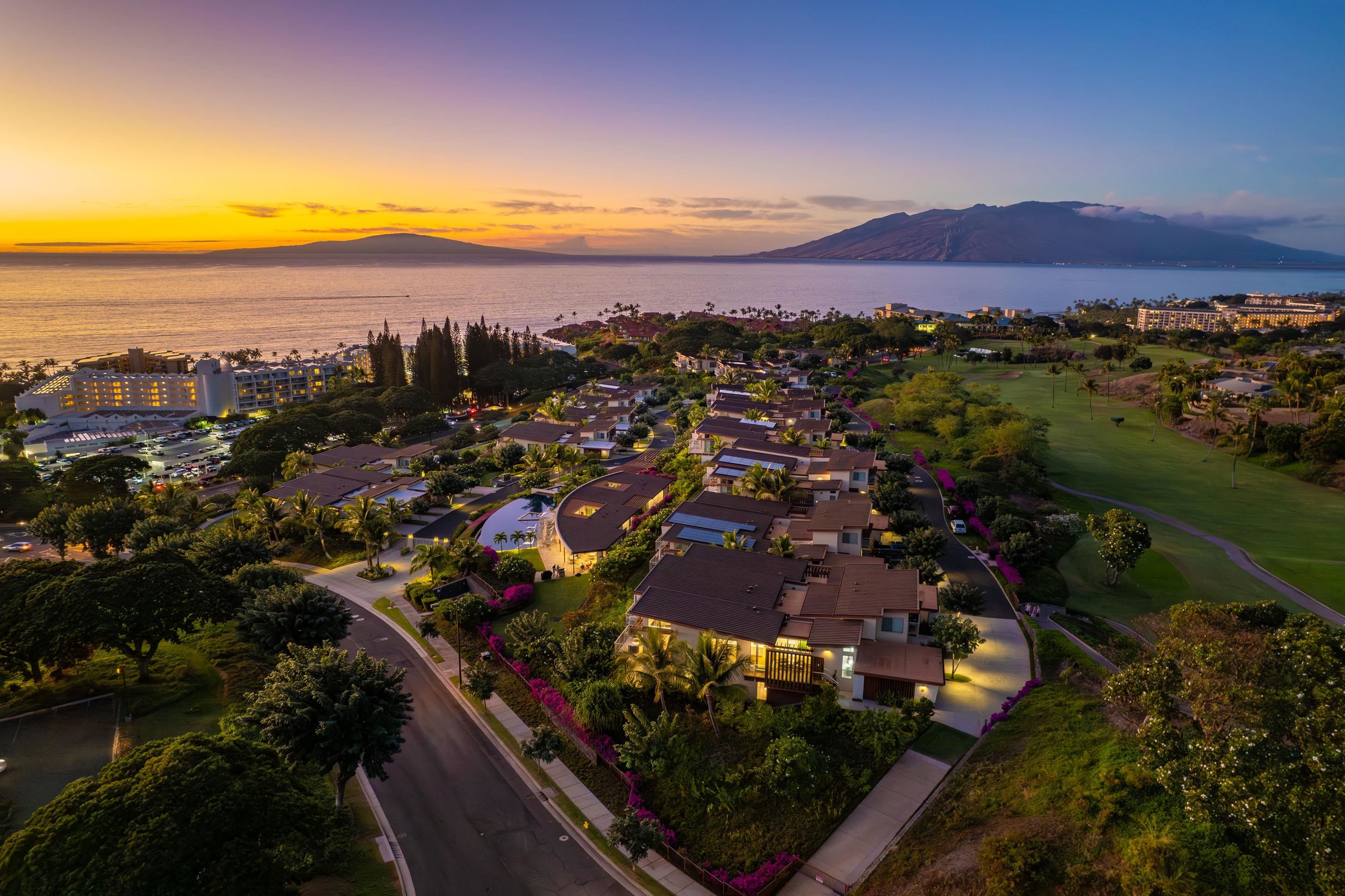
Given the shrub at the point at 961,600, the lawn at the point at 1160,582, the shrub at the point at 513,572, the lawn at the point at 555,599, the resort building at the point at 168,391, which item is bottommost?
the resort building at the point at 168,391

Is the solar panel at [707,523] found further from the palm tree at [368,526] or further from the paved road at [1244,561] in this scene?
the paved road at [1244,561]

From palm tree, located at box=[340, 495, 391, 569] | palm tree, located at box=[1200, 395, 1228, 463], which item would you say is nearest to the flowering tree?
palm tree, located at box=[1200, 395, 1228, 463]

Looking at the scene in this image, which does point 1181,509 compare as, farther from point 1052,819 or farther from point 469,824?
point 469,824

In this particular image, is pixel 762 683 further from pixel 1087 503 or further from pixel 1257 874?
pixel 1087 503

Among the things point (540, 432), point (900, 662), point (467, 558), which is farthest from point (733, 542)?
point (540, 432)

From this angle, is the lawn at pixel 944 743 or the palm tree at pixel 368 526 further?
the palm tree at pixel 368 526

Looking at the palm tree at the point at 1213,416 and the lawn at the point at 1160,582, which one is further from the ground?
the palm tree at the point at 1213,416

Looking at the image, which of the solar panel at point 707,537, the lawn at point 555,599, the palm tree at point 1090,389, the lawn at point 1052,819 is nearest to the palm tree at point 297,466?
the lawn at point 555,599

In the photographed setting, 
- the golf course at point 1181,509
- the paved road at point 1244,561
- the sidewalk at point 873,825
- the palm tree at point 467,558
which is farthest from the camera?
the palm tree at point 467,558
